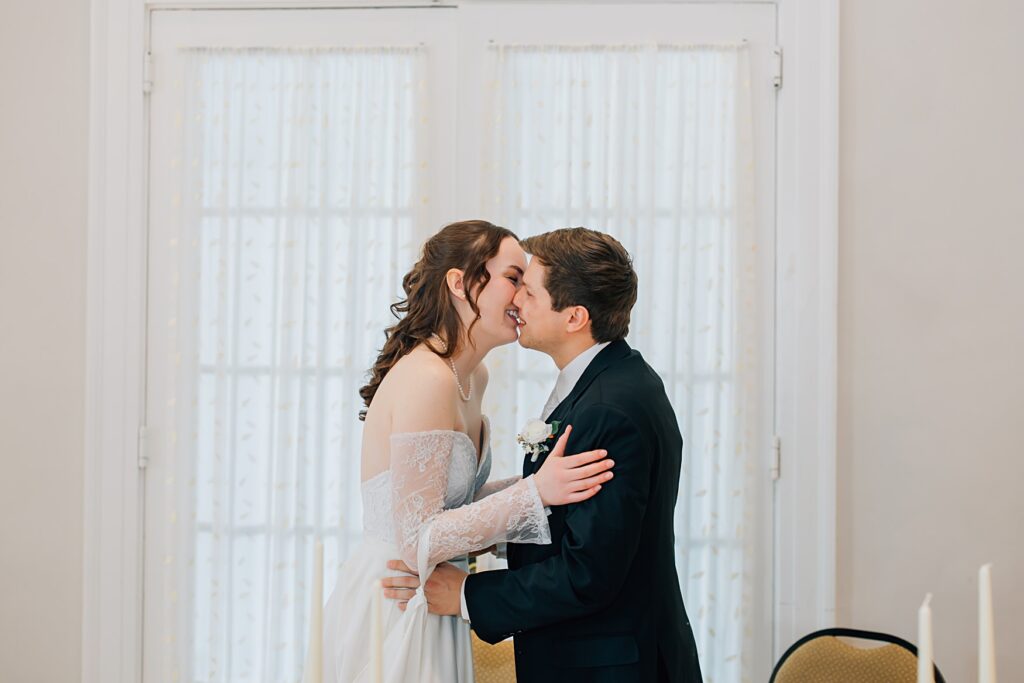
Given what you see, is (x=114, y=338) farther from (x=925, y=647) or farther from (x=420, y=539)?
(x=925, y=647)

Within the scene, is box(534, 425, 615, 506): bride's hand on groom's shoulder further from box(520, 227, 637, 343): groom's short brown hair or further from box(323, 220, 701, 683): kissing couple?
box(520, 227, 637, 343): groom's short brown hair

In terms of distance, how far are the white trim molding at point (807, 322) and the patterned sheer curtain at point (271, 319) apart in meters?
1.18

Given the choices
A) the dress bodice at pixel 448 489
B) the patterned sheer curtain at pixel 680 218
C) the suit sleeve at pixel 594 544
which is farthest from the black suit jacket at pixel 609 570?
the patterned sheer curtain at pixel 680 218

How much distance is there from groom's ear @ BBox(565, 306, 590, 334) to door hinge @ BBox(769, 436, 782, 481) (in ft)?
3.47

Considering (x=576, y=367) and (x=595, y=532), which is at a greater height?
(x=576, y=367)

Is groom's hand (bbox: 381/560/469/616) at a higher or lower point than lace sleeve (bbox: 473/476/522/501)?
lower

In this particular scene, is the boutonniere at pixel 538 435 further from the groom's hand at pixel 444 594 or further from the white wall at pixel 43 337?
the white wall at pixel 43 337

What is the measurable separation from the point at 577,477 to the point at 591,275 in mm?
450

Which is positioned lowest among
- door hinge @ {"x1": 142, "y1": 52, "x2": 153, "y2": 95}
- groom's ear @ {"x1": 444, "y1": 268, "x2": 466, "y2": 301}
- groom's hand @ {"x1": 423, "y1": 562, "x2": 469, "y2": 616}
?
groom's hand @ {"x1": 423, "y1": 562, "x2": 469, "y2": 616}

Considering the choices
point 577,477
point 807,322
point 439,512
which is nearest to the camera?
point 577,477

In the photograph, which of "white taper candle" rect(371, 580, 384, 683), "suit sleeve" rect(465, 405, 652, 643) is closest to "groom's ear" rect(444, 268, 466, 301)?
"suit sleeve" rect(465, 405, 652, 643)

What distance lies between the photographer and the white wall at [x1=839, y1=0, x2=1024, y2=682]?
2.76m

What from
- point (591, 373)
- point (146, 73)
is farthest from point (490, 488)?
point (146, 73)

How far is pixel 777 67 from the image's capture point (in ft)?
9.11
